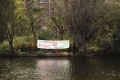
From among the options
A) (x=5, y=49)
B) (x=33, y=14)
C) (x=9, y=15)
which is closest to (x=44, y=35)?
(x=33, y=14)

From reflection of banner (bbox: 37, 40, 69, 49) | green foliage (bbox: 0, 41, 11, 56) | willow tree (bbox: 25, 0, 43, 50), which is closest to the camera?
green foliage (bbox: 0, 41, 11, 56)

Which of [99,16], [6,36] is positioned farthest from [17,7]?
[99,16]

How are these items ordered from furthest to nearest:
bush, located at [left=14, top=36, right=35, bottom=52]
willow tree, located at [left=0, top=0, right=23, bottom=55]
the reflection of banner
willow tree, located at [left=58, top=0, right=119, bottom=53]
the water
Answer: bush, located at [left=14, top=36, right=35, bottom=52], the reflection of banner, willow tree, located at [left=0, top=0, right=23, bottom=55], willow tree, located at [left=58, top=0, right=119, bottom=53], the water

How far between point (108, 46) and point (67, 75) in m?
17.7

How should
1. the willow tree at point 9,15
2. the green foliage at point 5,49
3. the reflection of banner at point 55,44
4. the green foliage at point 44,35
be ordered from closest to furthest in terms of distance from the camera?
the green foliage at point 5,49 < the willow tree at point 9,15 < the reflection of banner at point 55,44 < the green foliage at point 44,35

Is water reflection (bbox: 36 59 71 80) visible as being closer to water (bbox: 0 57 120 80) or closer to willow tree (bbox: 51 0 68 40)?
water (bbox: 0 57 120 80)

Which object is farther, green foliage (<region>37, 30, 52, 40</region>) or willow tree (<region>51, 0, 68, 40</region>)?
green foliage (<region>37, 30, 52, 40</region>)

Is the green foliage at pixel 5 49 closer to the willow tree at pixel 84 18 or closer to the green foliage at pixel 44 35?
the green foliage at pixel 44 35

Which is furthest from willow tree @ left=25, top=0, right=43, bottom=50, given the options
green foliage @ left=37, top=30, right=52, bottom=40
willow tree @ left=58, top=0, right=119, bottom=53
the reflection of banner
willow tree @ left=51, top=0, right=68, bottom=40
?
willow tree @ left=58, top=0, right=119, bottom=53

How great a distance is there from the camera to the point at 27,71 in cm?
3067

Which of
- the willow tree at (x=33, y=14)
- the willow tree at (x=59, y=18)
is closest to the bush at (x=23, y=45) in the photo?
the willow tree at (x=33, y=14)

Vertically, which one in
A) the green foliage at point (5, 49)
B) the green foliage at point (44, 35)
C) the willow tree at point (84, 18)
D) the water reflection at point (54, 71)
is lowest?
the water reflection at point (54, 71)

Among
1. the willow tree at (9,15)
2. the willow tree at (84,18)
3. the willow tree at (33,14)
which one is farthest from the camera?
the willow tree at (33,14)

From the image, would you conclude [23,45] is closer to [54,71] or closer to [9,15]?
[9,15]
